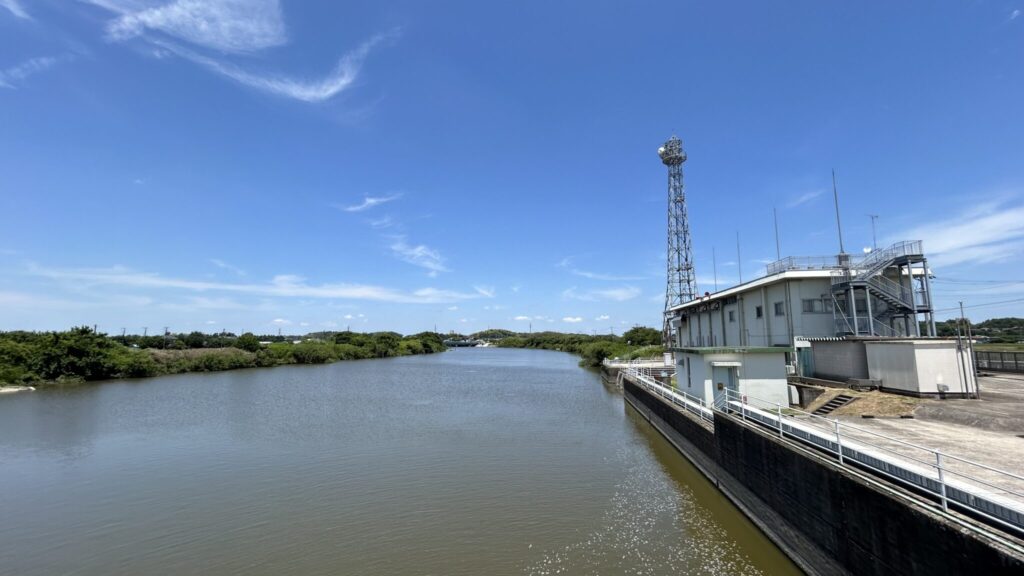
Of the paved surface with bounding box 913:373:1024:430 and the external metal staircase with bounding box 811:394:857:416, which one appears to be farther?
the external metal staircase with bounding box 811:394:857:416

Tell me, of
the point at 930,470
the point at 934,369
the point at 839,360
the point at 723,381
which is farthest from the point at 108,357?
the point at 934,369

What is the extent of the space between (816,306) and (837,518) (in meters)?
17.0

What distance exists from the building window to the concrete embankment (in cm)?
1158

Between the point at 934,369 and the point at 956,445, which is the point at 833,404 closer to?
the point at 934,369

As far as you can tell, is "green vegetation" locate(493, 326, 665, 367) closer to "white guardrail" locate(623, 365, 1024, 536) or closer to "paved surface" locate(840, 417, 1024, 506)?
"paved surface" locate(840, 417, 1024, 506)

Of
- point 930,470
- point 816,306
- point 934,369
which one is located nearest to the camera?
point 930,470

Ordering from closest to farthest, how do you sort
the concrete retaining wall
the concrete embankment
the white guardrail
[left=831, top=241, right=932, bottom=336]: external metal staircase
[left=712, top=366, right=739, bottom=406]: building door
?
the concrete embankment < the white guardrail < [left=712, top=366, right=739, bottom=406]: building door < the concrete retaining wall < [left=831, top=241, right=932, bottom=336]: external metal staircase

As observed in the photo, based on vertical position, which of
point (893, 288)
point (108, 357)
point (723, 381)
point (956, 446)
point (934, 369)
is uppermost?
point (893, 288)

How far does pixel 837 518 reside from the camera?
24.5 ft

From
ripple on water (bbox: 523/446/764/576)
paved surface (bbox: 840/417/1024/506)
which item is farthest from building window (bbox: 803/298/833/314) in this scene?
ripple on water (bbox: 523/446/764/576)

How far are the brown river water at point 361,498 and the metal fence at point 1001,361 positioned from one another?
57.3 feet

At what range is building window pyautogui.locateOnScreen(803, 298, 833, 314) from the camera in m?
21.4

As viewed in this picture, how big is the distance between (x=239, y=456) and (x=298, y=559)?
9932 mm

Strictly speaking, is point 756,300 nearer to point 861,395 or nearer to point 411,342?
point 861,395
